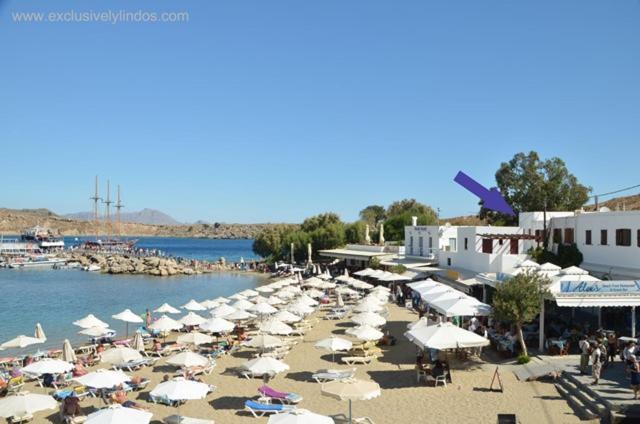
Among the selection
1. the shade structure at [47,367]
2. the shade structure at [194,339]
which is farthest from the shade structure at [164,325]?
the shade structure at [47,367]

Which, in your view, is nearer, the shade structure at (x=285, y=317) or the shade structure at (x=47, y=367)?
the shade structure at (x=47, y=367)

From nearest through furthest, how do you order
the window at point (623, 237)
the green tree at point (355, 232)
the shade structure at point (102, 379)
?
the shade structure at point (102, 379)
the window at point (623, 237)
the green tree at point (355, 232)

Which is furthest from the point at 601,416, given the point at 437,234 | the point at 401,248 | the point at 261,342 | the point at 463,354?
the point at 401,248

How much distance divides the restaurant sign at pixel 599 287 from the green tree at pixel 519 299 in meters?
0.78

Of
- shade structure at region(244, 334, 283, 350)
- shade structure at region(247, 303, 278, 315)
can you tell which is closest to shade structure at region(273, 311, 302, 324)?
shade structure at region(247, 303, 278, 315)

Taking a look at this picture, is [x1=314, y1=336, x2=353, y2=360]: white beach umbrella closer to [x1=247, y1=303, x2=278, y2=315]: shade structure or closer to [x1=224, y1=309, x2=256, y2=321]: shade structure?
[x1=224, y1=309, x2=256, y2=321]: shade structure

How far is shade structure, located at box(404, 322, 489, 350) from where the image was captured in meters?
15.6

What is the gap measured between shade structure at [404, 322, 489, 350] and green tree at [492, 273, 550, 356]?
167cm

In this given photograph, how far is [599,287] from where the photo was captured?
1805 cm

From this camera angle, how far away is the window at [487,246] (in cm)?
3098

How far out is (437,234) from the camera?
42188mm

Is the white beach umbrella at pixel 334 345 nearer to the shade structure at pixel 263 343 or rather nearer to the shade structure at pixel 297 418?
the shade structure at pixel 263 343

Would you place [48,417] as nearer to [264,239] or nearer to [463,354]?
[463,354]

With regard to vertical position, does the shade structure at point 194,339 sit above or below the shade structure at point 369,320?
below
